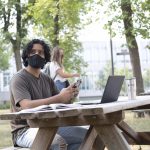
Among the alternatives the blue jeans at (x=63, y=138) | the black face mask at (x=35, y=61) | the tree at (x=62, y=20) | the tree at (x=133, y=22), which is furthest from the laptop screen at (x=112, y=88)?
the tree at (x=62, y=20)

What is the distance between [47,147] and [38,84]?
105cm

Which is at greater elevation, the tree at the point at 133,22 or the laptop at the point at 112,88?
the tree at the point at 133,22

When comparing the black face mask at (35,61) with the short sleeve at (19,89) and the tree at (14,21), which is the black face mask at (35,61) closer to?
the short sleeve at (19,89)

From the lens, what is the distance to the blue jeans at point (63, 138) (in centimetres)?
421

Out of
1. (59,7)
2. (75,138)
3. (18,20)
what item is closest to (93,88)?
(18,20)

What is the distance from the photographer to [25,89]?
4504 mm

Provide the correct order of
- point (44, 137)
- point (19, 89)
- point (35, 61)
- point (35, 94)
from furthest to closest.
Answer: point (35, 61) < point (35, 94) < point (19, 89) < point (44, 137)

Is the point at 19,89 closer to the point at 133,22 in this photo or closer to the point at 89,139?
the point at 89,139

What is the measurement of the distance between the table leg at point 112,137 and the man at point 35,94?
455 millimetres

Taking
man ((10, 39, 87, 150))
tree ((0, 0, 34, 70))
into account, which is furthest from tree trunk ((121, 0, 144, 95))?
man ((10, 39, 87, 150))

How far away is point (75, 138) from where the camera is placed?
4.75 meters

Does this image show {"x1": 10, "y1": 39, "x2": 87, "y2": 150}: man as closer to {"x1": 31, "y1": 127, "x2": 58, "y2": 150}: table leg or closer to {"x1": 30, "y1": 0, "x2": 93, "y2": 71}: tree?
{"x1": 31, "y1": 127, "x2": 58, "y2": 150}: table leg

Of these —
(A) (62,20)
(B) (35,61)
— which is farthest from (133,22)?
(B) (35,61)

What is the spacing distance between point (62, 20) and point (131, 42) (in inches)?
295
